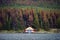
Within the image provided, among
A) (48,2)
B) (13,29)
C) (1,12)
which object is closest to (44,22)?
(48,2)

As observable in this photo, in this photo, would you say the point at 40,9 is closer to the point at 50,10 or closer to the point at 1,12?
the point at 50,10

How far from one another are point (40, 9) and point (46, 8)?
15.9 inches

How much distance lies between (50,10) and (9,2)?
2.77m

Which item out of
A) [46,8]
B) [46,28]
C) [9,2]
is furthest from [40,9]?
[9,2]

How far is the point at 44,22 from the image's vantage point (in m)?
12.2

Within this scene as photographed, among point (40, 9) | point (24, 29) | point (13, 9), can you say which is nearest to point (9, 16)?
point (13, 9)

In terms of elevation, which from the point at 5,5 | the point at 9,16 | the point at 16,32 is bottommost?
the point at 16,32

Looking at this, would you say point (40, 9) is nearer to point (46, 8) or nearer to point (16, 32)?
point (46, 8)

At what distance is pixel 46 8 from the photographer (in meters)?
12.1

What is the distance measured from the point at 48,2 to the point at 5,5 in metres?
2.85

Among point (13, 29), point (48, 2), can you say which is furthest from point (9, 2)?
point (48, 2)

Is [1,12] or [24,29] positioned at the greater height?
[1,12]

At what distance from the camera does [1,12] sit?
39.2 ft

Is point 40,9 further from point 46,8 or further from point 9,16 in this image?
point 9,16
